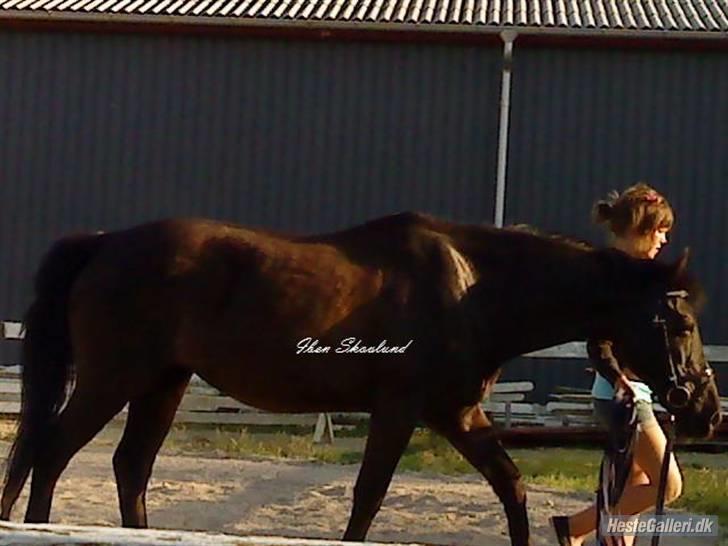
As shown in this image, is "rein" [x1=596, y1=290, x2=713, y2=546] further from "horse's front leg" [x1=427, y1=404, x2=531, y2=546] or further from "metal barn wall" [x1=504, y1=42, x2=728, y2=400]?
"metal barn wall" [x1=504, y1=42, x2=728, y2=400]

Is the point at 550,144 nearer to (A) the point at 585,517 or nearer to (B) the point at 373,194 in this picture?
(B) the point at 373,194

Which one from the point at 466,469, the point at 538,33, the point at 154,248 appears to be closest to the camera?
the point at 154,248

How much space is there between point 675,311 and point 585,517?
3.00ft

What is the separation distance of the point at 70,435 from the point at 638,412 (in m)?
2.38

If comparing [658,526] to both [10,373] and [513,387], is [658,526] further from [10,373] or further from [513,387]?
[10,373]

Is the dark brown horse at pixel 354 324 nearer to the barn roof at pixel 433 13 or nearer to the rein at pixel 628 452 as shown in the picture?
the rein at pixel 628 452

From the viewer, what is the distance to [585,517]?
502 centimetres

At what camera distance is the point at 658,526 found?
4.52 metres

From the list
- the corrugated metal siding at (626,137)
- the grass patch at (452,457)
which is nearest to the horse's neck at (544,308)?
the grass patch at (452,457)

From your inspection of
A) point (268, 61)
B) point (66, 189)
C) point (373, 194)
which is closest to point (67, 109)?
point (66, 189)

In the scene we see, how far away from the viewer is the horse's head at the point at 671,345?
195 inches

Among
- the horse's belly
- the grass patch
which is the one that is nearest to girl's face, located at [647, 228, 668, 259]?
the horse's belly

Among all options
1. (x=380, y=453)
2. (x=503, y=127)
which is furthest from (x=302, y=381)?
(x=503, y=127)

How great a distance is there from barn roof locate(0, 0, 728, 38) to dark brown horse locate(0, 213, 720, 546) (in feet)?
20.8
